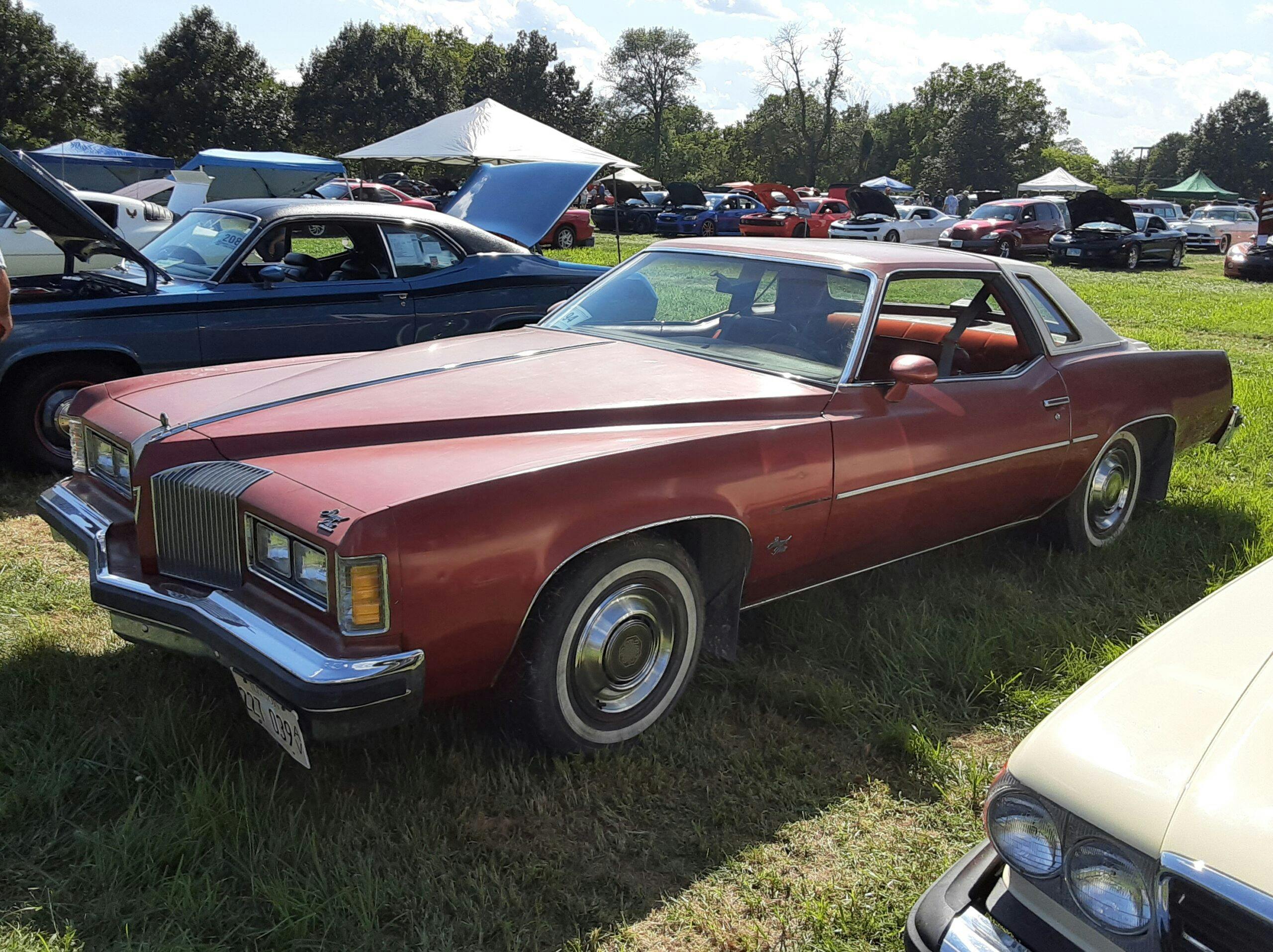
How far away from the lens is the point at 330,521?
2.29m

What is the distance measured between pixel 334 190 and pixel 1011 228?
52.3 feet

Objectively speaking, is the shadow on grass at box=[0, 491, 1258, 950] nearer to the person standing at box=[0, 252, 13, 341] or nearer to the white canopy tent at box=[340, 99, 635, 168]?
the person standing at box=[0, 252, 13, 341]

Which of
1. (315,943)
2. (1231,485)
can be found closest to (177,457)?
(315,943)

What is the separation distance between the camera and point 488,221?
6.90m

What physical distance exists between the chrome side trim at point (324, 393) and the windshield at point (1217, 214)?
3055 centimetres

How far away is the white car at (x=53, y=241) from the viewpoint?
24.0 feet

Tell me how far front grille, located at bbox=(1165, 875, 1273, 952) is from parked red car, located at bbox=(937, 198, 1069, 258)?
69.8ft

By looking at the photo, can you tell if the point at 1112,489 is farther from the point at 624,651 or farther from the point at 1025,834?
the point at 1025,834

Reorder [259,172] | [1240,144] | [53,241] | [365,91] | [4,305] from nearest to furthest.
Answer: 1. [4,305]
2. [53,241]
3. [259,172]
4. [365,91]
5. [1240,144]

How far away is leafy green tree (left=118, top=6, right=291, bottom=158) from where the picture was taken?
4372cm

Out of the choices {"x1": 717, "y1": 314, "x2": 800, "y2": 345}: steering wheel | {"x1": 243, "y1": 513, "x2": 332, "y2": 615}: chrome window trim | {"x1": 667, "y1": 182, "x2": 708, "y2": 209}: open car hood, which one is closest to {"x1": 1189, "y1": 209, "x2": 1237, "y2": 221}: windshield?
{"x1": 667, "y1": 182, "x2": 708, "y2": 209}: open car hood

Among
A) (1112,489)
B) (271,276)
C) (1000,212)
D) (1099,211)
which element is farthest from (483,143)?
Answer: (1099,211)

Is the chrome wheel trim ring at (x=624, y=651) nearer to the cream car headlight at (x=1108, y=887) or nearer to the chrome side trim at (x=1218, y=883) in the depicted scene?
the cream car headlight at (x=1108, y=887)

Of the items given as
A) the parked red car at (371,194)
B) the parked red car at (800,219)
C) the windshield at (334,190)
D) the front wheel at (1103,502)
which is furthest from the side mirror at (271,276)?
the windshield at (334,190)
